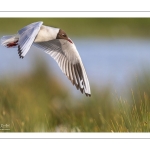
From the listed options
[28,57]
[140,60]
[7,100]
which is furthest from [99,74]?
[7,100]

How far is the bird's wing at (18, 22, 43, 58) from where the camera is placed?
250cm

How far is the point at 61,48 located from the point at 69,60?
0.11m

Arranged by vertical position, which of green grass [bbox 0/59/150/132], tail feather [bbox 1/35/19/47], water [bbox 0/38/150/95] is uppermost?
tail feather [bbox 1/35/19/47]

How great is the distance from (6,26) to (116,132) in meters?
1.21

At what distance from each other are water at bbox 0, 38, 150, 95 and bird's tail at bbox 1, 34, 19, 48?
1.6 inches

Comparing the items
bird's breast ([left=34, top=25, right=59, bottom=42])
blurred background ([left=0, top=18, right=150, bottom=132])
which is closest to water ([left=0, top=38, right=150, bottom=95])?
blurred background ([left=0, top=18, right=150, bottom=132])

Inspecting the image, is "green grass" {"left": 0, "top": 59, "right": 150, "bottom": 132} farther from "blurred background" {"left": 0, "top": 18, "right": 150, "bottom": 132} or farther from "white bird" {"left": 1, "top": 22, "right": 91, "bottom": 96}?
"white bird" {"left": 1, "top": 22, "right": 91, "bottom": 96}

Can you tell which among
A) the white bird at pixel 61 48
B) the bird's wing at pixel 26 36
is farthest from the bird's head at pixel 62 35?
the bird's wing at pixel 26 36

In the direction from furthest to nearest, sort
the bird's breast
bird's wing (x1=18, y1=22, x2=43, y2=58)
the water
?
the water, the bird's breast, bird's wing (x1=18, y1=22, x2=43, y2=58)

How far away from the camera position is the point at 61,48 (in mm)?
2756

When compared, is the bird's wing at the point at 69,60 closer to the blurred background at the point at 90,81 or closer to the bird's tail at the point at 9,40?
the blurred background at the point at 90,81

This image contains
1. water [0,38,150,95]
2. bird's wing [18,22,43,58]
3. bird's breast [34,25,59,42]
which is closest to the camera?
bird's wing [18,22,43,58]
